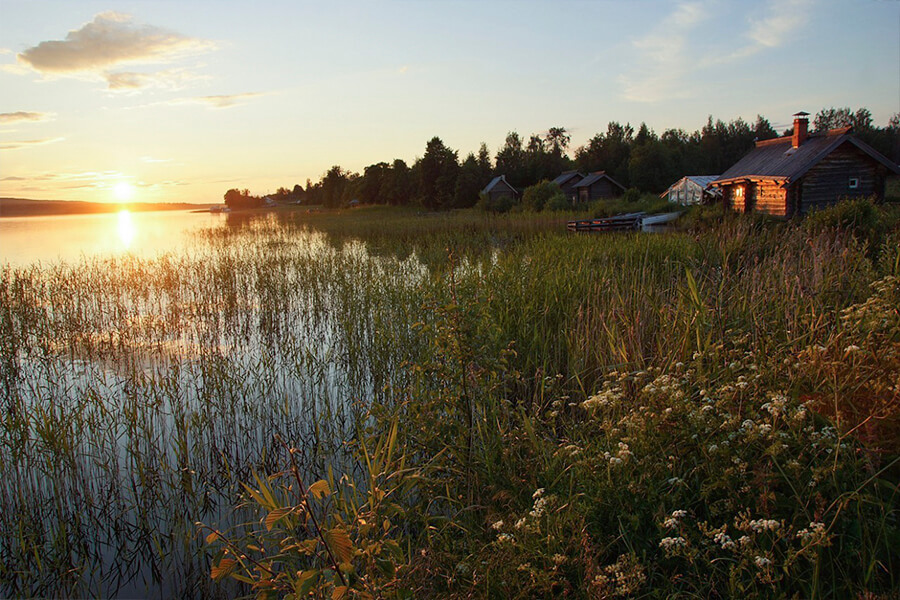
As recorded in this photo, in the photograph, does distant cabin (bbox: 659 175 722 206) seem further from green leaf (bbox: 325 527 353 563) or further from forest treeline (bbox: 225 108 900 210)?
green leaf (bbox: 325 527 353 563)

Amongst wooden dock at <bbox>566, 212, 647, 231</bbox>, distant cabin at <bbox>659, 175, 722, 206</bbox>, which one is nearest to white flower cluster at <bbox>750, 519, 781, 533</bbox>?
wooden dock at <bbox>566, 212, 647, 231</bbox>

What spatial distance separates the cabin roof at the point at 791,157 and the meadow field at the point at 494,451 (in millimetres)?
18143

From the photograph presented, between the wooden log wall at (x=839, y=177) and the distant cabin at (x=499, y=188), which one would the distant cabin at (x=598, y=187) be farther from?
the wooden log wall at (x=839, y=177)

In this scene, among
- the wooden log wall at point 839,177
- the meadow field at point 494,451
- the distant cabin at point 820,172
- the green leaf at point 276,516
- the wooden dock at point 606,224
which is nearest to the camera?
the green leaf at point 276,516

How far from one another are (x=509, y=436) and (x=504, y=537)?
146 centimetres

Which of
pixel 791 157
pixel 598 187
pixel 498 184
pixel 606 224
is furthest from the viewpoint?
pixel 498 184

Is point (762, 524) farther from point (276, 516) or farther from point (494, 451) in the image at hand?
point (494, 451)

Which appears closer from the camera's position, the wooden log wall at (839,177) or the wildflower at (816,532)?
the wildflower at (816,532)

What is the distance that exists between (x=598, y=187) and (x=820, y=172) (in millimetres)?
30182

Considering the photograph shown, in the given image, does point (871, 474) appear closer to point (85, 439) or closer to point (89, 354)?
point (85, 439)

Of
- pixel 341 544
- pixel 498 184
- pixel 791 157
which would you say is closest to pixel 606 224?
pixel 791 157

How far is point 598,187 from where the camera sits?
176 feet

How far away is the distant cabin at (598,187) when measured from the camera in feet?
174

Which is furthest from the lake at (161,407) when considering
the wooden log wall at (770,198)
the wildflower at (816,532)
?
the wooden log wall at (770,198)
